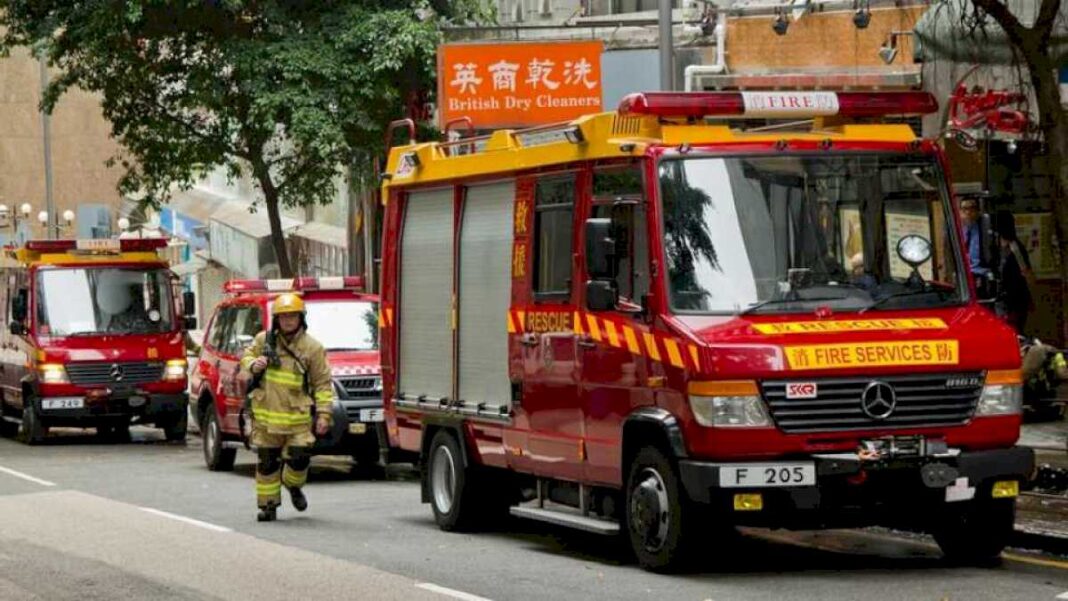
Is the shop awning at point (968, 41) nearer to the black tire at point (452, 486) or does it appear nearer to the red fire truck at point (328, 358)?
the black tire at point (452, 486)

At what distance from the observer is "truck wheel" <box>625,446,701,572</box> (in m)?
12.4

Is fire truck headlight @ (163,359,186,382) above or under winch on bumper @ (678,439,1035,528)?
above

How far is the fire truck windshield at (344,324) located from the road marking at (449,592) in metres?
9.45

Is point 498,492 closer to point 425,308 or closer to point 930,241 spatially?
point 425,308

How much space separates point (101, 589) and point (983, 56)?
32.7ft

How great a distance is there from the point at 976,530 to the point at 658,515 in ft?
6.29

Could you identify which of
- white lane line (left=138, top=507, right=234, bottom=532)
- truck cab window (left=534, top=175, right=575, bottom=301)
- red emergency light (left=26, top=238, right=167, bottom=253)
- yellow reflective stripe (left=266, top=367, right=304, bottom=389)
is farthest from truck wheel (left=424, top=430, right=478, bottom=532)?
red emergency light (left=26, top=238, right=167, bottom=253)

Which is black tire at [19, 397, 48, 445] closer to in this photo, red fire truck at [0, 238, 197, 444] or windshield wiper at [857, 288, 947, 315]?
red fire truck at [0, 238, 197, 444]

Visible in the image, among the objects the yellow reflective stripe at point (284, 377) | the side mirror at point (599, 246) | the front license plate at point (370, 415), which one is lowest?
the front license plate at point (370, 415)

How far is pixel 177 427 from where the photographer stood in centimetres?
3014

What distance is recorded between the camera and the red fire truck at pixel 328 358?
2108 centimetres

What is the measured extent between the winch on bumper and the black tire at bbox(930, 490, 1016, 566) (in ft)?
0.68

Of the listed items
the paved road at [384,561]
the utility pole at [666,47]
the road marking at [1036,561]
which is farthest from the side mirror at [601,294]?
the utility pole at [666,47]

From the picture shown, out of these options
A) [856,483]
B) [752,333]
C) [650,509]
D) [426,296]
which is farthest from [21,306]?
[856,483]
